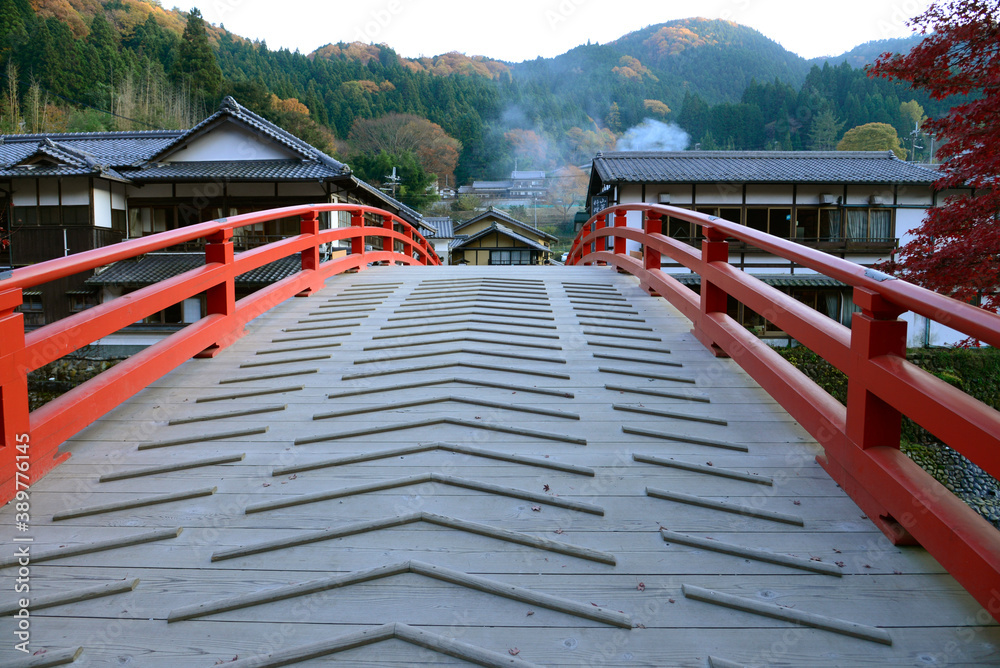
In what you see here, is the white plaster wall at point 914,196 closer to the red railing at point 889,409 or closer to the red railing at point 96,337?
the red railing at point 889,409

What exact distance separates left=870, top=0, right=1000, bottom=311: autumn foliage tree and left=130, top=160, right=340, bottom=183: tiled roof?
14.0 m

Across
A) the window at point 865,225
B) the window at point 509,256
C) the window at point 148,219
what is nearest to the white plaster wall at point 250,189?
the window at point 148,219

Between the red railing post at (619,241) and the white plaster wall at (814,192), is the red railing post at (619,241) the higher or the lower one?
the lower one

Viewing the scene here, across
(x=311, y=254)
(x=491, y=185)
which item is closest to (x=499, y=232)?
(x=311, y=254)

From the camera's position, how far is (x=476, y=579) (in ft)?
6.07

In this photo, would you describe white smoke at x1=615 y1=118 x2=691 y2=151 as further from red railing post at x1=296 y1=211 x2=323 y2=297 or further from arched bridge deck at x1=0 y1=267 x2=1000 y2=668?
arched bridge deck at x1=0 y1=267 x2=1000 y2=668

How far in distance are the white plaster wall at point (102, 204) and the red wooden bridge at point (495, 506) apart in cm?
1693

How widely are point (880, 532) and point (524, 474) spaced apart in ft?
4.19

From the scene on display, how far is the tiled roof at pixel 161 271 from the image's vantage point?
17.6 m

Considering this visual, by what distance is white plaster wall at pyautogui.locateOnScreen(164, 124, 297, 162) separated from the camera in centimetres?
1836

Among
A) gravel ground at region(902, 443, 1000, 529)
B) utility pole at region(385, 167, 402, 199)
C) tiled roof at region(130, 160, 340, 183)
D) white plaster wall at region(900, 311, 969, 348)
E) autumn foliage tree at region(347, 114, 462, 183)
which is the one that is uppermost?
autumn foliage tree at region(347, 114, 462, 183)

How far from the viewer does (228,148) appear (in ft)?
60.7

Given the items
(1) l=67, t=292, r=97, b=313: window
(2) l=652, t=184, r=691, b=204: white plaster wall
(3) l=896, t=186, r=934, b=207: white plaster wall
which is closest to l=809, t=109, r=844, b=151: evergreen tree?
(3) l=896, t=186, r=934, b=207: white plaster wall

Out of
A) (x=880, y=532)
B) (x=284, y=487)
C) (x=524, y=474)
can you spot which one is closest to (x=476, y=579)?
(x=524, y=474)
